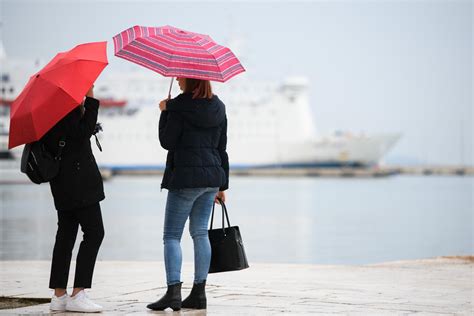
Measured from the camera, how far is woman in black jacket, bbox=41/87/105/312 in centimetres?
414

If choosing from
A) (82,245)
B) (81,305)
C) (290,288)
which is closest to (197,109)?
(82,245)

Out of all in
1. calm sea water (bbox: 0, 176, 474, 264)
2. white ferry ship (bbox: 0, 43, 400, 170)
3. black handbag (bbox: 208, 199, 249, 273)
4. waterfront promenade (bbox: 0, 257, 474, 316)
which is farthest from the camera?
white ferry ship (bbox: 0, 43, 400, 170)

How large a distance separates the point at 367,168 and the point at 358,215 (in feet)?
188

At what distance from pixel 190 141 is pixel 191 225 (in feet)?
1.36

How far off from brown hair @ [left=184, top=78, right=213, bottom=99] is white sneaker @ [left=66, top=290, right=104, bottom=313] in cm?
105

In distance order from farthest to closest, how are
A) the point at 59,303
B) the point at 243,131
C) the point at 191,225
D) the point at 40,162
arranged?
the point at 243,131
the point at 191,225
the point at 59,303
the point at 40,162

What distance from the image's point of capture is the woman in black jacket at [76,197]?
414 centimetres

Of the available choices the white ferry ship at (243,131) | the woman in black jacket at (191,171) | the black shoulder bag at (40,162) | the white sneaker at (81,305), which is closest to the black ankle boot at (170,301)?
the woman in black jacket at (191,171)

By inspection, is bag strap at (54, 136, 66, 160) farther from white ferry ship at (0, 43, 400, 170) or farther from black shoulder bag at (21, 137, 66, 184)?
white ferry ship at (0, 43, 400, 170)

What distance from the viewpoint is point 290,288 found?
5.22m

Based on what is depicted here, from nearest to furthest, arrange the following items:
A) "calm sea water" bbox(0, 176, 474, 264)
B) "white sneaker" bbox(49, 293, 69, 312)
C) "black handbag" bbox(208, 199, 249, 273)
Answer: "white sneaker" bbox(49, 293, 69, 312) → "black handbag" bbox(208, 199, 249, 273) → "calm sea water" bbox(0, 176, 474, 264)

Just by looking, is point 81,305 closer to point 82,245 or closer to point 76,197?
point 82,245

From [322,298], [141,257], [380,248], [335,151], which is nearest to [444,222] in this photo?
[380,248]

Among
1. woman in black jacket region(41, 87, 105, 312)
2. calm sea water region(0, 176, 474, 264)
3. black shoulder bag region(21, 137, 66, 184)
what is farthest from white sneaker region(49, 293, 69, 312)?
calm sea water region(0, 176, 474, 264)
